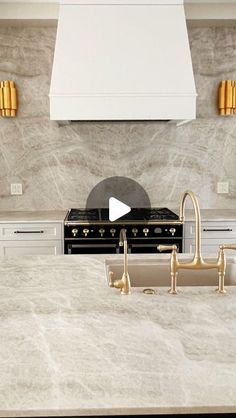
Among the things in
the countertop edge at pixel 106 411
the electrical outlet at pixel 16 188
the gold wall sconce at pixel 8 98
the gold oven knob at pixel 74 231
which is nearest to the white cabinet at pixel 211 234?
the gold oven knob at pixel 74 231

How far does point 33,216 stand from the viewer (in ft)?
10.8

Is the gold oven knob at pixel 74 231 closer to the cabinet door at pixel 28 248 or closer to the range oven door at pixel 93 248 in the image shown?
the range oven door at pixel 93 248

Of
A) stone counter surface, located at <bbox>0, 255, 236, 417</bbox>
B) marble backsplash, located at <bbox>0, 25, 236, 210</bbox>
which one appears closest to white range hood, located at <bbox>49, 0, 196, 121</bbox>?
marble backsplash, located at <bbox>0, 25, 236, 210</bbox>

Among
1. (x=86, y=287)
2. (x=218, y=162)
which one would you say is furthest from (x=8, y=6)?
(x=86, y=287)

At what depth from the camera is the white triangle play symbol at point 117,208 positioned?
10.3ft

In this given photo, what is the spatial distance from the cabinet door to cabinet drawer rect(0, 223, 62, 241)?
3 cm

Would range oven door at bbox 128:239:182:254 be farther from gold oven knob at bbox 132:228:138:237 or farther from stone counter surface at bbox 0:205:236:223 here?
stone counter surface at bbox 0:205:236:223

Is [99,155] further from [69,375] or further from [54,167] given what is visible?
[69,375]

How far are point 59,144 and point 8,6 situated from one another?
1.16m

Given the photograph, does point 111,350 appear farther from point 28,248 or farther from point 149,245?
point 28,248

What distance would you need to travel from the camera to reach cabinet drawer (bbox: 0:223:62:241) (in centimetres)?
309

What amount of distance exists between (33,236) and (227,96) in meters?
2.02

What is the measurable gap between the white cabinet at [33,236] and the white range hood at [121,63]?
83 centimetres

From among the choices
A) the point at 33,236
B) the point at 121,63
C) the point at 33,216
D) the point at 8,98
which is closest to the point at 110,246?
the point at 33,236
